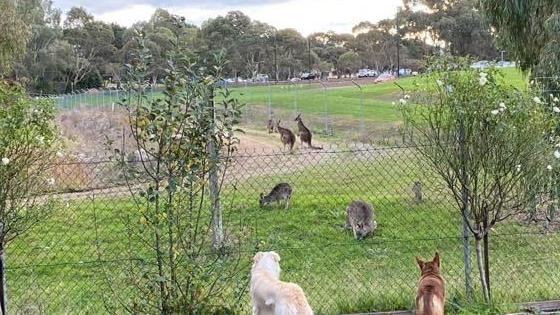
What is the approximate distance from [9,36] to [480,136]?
18.9m

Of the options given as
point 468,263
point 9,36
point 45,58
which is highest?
point 9,36

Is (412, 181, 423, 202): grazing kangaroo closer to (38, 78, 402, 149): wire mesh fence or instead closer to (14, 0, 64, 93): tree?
(38, 78, 402, 149): wire mesh fence

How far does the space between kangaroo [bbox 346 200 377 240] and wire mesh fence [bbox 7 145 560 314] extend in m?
0.13

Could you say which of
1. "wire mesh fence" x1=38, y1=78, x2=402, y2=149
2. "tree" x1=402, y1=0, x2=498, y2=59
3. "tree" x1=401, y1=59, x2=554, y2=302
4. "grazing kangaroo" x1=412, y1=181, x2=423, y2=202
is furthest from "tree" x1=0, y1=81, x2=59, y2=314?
"tree" x1=402, y1=0, x2=498, y2=59

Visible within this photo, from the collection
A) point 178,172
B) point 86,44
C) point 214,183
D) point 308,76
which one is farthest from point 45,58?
point 178,172

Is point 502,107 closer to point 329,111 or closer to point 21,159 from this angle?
point 21,159

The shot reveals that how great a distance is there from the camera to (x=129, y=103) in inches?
173

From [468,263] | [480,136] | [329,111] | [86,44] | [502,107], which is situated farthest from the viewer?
[86,44]

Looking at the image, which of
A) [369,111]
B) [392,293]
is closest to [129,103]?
[392,293]

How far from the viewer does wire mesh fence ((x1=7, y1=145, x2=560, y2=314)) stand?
19.1 feet

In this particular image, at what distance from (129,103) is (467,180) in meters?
2.83

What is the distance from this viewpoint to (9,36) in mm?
20859

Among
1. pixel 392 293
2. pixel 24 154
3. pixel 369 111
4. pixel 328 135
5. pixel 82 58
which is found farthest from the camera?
pixel 82 58

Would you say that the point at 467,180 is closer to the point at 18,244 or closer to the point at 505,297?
the point at 505,297
